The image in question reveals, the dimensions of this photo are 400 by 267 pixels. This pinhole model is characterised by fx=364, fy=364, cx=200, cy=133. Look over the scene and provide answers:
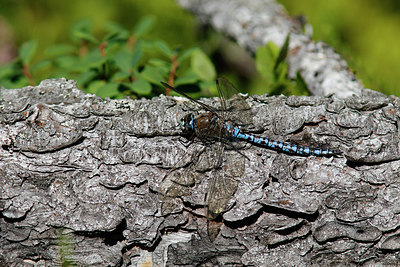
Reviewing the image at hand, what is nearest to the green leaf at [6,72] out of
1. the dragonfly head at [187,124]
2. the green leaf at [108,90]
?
the green leaf at [108,90]

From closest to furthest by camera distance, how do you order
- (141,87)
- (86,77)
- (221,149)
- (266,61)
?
(221,149) < (141,87) < (86,77) < (266,61)

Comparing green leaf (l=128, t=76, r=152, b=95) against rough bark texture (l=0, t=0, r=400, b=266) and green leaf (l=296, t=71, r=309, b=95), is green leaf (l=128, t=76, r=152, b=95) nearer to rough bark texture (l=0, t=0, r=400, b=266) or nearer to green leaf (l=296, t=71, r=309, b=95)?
rough bark texture (l=0, t=0, r=400, b=266)

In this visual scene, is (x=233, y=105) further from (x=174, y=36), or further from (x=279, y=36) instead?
(x=174, y=36)

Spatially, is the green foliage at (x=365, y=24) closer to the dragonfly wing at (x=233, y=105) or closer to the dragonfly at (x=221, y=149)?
the dragonfly wing at (x=233, y=105)

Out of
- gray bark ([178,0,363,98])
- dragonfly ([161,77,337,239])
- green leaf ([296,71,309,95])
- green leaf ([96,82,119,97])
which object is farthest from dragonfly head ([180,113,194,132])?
gray bark ([178,0,363,98])

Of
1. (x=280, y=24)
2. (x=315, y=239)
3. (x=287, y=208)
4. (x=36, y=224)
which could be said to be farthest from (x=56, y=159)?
(x=280, y=24)

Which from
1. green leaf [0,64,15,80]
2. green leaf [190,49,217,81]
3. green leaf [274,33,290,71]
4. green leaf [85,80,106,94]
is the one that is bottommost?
green leaf [85,80,106,94]

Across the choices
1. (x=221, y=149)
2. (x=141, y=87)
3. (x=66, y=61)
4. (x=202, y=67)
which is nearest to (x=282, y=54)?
(x=202, y=67)
